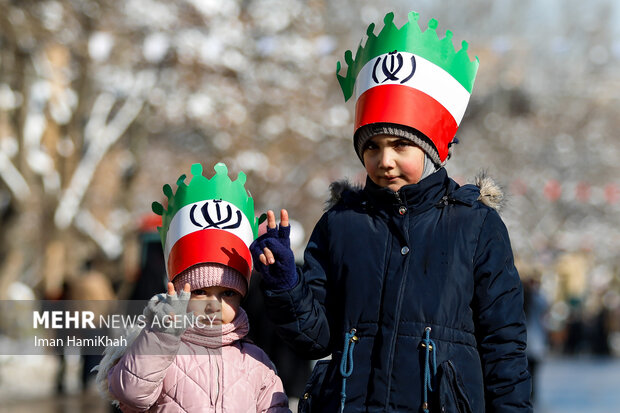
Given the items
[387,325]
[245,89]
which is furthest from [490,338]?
[245,89]

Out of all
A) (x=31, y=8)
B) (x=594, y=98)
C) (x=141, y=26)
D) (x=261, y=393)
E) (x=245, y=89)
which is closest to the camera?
(x=261, y=393)

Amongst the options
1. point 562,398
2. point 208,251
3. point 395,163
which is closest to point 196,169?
point 208,251

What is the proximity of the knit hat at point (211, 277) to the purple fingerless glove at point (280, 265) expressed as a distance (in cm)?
45

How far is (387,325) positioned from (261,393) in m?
0.62

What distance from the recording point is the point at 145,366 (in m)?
3.45

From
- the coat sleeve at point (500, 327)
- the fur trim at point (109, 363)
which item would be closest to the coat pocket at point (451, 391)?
the coat sleeve at point (500, 327)

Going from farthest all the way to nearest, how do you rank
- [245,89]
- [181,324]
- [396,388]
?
[245,89]
[181,324]
[396,388]

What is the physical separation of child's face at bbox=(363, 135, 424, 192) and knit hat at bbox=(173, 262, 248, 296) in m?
0.62

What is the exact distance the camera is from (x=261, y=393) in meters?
3.67

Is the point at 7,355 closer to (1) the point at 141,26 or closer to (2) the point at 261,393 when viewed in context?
(1) the point at 141,26

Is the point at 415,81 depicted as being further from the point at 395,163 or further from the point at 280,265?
the point at 280,265

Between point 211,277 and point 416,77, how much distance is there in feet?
3.07

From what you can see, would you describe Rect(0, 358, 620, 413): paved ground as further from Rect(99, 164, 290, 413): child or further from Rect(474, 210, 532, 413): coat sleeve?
Rect(474, 210, 532, 413): coat sleeve

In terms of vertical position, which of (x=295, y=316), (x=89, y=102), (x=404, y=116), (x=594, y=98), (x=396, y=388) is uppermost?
(x=594, y=98)
